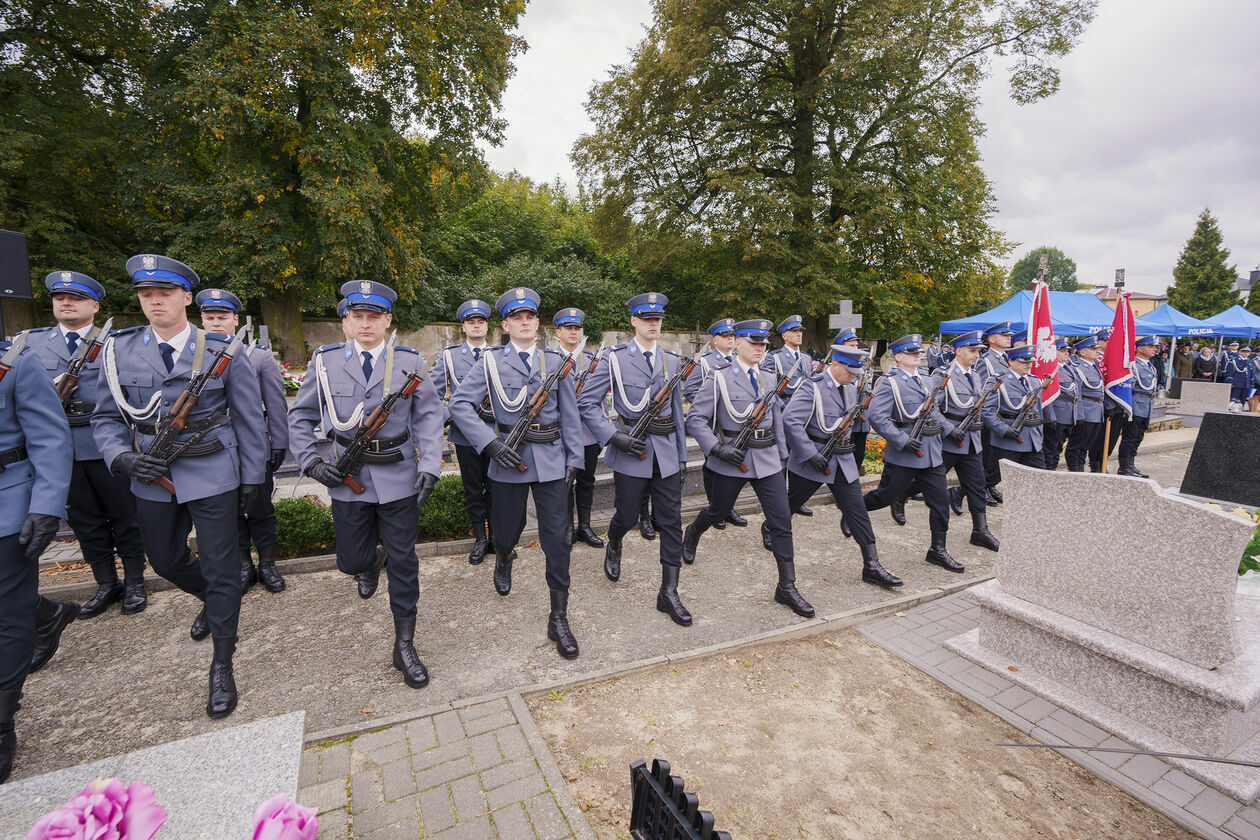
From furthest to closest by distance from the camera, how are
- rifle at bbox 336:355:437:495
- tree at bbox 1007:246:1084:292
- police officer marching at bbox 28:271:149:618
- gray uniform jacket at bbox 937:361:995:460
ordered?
tree at bbox 1007:246:1084:292
gray uniform jacket at bbox 937:361:995:460
police officer marching at bbox 28:271:149:618
rifle at bbox 336:355:437:495

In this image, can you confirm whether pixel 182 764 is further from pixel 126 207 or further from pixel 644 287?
pixel 644 287

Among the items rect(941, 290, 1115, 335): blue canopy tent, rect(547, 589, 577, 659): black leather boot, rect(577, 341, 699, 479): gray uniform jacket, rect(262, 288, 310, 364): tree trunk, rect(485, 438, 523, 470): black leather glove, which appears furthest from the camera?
rect(262, 288, 310, 364): tree trunk

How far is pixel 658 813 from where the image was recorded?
5.97 ft

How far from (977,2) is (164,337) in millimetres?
24827

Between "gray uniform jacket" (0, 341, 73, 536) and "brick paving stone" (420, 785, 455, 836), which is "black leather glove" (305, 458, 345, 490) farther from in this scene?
"brick paving stone" (420, 785, 455, 836)

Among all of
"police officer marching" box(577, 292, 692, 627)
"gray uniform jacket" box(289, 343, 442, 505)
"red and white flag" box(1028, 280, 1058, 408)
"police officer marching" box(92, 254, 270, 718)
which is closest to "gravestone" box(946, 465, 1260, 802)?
"police officer marching" box(577, 292, 692, 627)

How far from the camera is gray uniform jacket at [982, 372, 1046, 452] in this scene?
7373 mm

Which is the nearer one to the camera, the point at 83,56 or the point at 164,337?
the point at 164,337

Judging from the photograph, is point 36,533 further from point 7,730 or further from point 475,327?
point 475,327

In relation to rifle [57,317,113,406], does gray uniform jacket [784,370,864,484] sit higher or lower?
lower

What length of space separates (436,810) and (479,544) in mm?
3358

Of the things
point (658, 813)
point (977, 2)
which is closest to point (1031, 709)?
point (658, 813)

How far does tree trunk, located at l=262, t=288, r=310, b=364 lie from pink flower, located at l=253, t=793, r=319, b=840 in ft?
63.2

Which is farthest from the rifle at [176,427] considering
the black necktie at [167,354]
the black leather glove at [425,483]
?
the black leather glove at [425,483]
